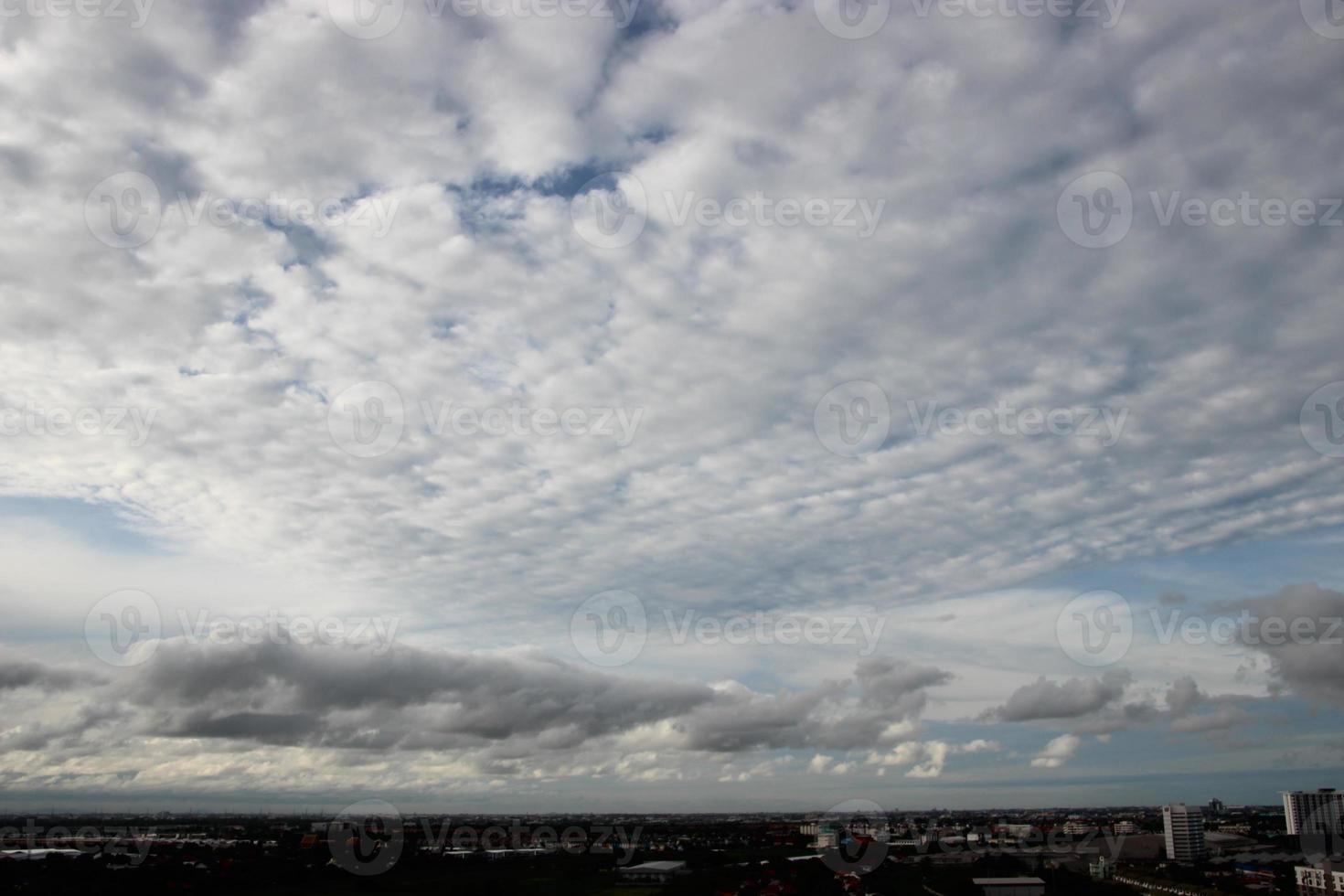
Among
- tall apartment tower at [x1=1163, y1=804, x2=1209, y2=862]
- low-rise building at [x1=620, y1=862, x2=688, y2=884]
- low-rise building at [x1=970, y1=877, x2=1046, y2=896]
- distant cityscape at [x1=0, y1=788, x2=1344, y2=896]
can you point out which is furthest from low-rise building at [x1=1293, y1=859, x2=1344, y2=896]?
low-rise building at [x1=620, y1=862, x2=688, y2=884]

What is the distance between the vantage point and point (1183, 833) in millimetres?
168000

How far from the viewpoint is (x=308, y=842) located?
514 ft

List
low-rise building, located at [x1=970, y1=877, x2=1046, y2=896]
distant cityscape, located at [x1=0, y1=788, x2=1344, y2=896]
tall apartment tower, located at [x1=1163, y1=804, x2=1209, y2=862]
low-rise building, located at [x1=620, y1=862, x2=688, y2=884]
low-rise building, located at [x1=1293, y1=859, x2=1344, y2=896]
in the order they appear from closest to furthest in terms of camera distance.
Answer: distant cityscape, located at [x1=0, y1=788, x2=1344, y2=896]
low-rise building, located at [x1=1293, y1=859, x2=1344, y2=896]
low-rise building, located at [x1=970, y1=877, x2=1046, y2=896]
low-rise building, located at [x1=620, y1=862, x2=688, y2=884]
tall apartment tower, located at [x1=1163, y1=804, x2=1209, y2=862]

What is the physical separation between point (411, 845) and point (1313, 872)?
13551cm

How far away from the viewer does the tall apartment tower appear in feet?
543

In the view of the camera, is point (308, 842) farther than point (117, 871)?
Yes

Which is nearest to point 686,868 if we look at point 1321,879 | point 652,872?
point 652,872

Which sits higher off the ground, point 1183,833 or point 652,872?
point 652,872

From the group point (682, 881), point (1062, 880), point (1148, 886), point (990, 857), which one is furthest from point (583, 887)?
point (990, 857)

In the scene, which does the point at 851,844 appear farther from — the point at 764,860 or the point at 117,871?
the point at 117,871

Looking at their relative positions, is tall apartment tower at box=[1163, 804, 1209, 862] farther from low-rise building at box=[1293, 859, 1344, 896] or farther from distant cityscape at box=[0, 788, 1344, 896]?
low-rise building at box=[1293, 859, 1344, 896]

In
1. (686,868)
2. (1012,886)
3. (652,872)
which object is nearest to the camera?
(1012,886)

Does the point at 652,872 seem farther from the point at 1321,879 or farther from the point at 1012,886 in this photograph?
the point at 1321,879

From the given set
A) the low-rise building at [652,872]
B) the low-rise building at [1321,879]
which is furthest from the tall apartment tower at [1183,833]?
the low-rise building at [652,872]
